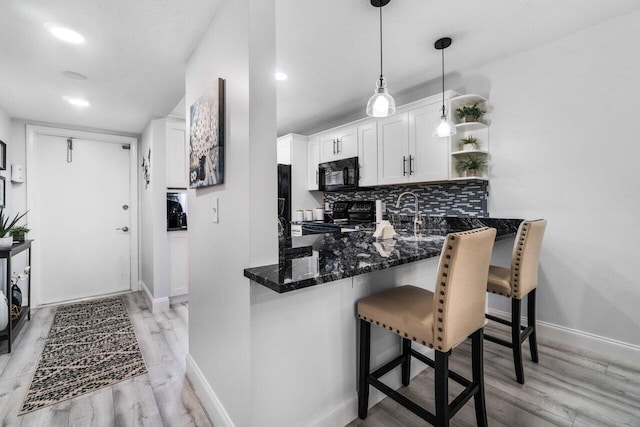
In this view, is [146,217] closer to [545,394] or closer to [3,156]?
[3,156]

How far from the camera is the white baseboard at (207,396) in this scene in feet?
4.96

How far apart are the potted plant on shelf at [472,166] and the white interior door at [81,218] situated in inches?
170

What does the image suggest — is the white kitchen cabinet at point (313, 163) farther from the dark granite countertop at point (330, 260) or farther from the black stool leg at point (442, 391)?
the black stool leg at point (442, 391)

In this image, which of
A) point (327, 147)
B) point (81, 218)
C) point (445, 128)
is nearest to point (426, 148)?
point (445, 128)

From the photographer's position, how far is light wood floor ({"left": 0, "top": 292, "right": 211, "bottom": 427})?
5.37 feet

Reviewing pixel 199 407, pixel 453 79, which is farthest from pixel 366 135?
pixel 199 407

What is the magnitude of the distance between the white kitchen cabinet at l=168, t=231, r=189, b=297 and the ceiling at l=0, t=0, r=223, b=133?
1.44 m

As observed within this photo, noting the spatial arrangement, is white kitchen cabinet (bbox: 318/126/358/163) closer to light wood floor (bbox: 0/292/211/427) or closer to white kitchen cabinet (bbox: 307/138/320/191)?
white kitchen cabinet (bbox: 307/138/320/191)

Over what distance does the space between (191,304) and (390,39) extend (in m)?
2.43

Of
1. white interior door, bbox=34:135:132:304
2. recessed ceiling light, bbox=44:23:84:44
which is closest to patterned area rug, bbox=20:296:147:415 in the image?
white interior door, bbox=34:135:132:304

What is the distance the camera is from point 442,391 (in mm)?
1184

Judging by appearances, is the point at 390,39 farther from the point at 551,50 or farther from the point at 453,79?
the point at 551,50

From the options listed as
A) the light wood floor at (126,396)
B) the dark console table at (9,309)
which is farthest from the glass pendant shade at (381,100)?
the dark console table at (9,309)

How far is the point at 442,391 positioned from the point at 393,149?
8.41ft
